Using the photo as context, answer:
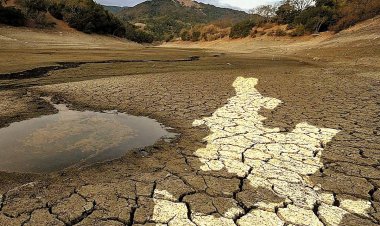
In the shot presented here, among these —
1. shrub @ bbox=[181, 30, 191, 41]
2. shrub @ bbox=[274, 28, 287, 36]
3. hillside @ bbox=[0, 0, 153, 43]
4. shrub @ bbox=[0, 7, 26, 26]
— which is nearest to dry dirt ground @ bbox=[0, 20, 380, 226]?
shrub @ bbox=[0, 7, 26, 26]

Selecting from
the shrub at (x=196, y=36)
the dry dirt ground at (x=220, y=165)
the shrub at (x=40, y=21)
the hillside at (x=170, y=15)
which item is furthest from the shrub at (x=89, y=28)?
the dry dirt ground at (x=220, y=165)

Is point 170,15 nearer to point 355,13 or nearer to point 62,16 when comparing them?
point 62,16

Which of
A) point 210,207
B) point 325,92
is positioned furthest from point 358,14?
point 210,207

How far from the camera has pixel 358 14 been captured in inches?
1043

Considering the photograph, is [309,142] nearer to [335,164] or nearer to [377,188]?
[335,164]

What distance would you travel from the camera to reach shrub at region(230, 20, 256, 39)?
38469 mm

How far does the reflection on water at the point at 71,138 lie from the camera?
13.8ft

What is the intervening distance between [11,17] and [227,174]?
3141 centimetres

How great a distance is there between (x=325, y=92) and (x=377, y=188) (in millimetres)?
5401

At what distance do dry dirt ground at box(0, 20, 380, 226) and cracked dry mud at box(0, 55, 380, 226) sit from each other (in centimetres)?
1

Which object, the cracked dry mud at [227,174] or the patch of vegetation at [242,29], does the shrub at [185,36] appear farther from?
the cracked dry mud at [227,174]

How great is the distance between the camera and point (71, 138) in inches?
199

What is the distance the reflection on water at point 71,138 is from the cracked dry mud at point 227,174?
12.5 inches

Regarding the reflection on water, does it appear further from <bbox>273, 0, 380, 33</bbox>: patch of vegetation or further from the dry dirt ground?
<bbox>273, 0, 380, 33</bbox>: patch of vegetation
